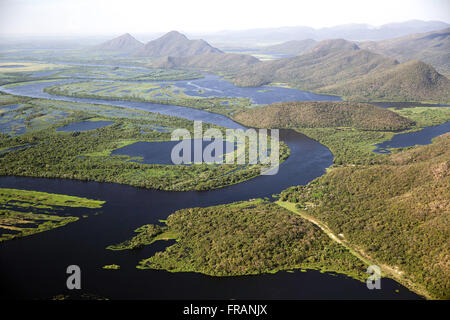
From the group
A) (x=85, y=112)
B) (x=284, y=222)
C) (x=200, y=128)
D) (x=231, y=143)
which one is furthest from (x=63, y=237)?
(x=85, y=112)

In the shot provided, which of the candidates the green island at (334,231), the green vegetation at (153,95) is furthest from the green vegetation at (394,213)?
the green vegetation at (153,95)

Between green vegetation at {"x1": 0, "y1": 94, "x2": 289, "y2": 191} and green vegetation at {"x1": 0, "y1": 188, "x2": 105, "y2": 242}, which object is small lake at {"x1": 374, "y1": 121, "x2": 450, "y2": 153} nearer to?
green vegetation at {"x1": 0, "y1": 94, "x2": 289, "y2": 191}

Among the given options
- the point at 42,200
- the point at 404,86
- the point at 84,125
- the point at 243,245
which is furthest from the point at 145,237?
the point at 404,86

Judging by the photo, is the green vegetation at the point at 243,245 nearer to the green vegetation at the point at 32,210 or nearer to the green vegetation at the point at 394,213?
the green vegetation at the point at 394,213

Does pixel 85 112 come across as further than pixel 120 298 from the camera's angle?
Yes
